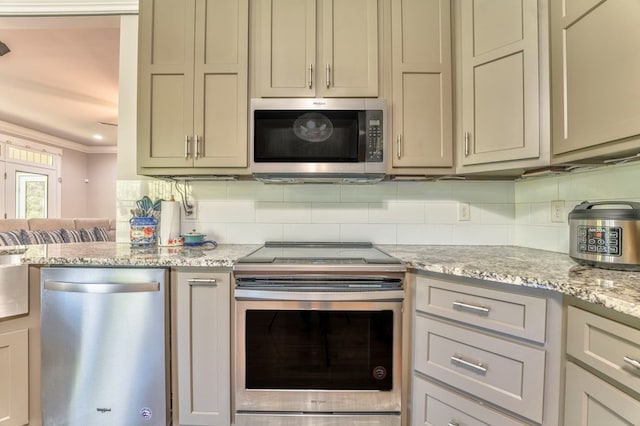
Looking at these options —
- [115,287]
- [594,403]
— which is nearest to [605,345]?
[594,403]

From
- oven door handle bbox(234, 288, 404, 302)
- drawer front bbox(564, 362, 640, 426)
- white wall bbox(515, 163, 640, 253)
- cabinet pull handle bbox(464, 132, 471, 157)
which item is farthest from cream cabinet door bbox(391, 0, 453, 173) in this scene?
drawer front bbox(564, 362, 640, 426)

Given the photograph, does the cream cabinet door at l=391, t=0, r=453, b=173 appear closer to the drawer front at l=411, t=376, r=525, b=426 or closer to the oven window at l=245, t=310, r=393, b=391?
the oven window at l=245, t=310, r=393, b=391

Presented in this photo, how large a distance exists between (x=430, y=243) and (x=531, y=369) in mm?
994

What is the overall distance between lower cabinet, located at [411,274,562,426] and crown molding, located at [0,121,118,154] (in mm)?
7228

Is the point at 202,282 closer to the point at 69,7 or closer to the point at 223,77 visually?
the point at 223,77

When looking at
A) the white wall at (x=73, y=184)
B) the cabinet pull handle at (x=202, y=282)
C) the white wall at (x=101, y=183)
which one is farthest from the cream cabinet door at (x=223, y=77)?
the white wall at (x=101, y=183)

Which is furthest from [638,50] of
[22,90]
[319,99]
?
[22,90]

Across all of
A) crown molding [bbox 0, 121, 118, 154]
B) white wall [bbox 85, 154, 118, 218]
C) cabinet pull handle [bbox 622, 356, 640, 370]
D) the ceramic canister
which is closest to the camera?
cabinet pull handle [bbox 622, 356, 640, 370]

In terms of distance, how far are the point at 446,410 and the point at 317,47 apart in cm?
179

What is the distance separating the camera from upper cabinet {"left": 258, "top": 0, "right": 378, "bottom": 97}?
1606 mm

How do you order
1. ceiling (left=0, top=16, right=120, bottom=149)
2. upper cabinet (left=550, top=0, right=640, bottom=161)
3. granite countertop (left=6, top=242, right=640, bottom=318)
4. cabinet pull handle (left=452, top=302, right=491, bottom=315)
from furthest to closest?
1. ceiling (left=0, top=16, right=120, bottom=149)
2. cabinet pull handle (left=452, top=302, right=491, bottom=315)
3. upper cabinet (left=550, top=0, right=640, bottom=161)
4. granite countertop (left=6, top=242, right=640, bottom=318)

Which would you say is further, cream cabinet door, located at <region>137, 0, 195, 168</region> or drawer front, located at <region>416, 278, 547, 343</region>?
cream cabinet door, located at <region>137, 0, 195, 168</region>

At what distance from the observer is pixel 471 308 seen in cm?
114

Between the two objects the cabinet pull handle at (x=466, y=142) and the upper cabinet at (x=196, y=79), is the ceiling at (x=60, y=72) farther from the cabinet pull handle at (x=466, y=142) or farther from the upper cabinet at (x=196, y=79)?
the cabinet pull handle at (x=466, y=142)
